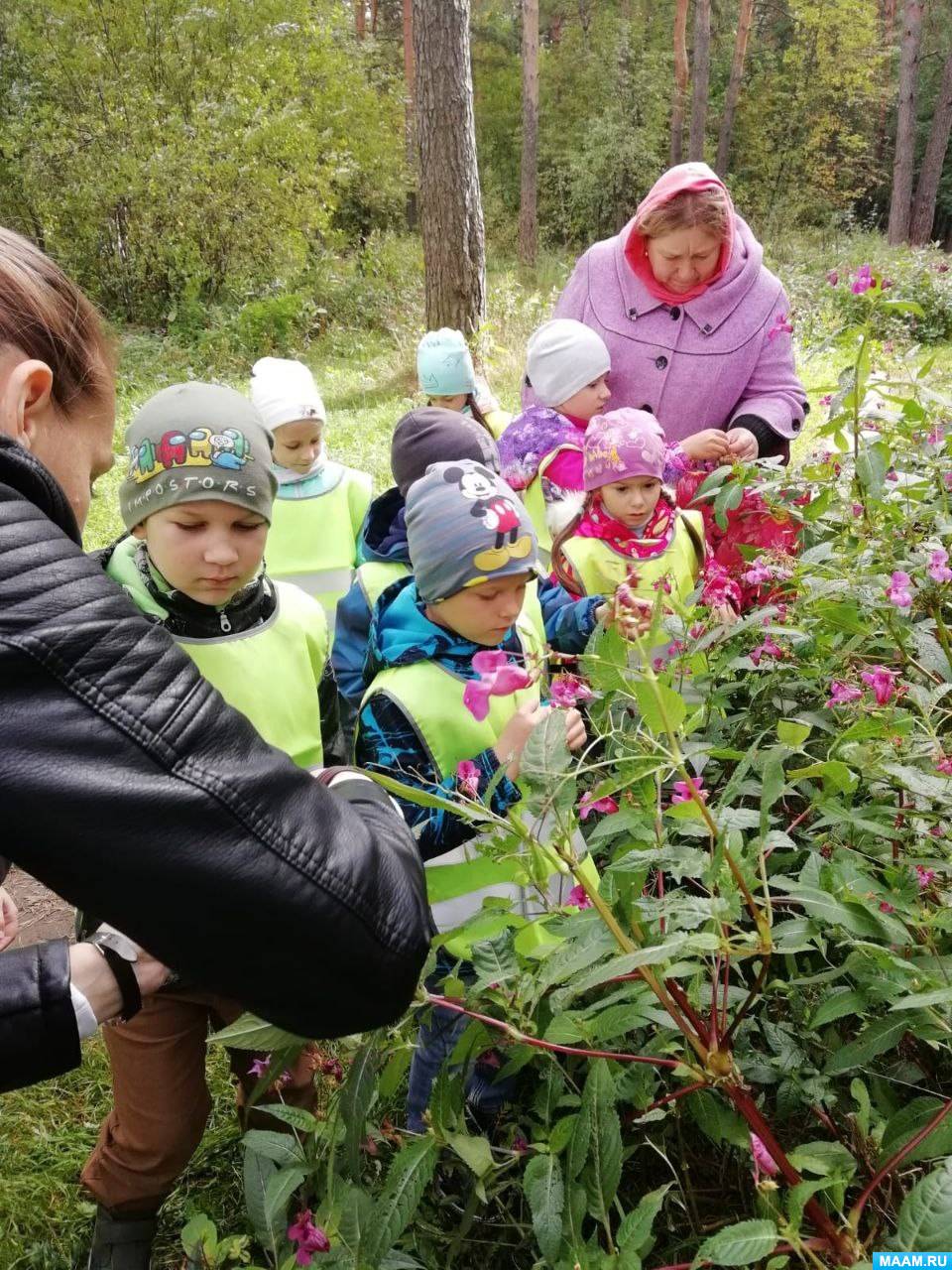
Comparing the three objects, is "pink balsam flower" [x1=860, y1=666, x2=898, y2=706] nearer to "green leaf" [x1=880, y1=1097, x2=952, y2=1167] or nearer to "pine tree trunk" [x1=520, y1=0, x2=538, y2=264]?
"green leaf" [x1=880, y1=1097, x2=952, y2=1167]

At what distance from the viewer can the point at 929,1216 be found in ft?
2.68

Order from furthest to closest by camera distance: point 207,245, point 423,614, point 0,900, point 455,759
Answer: point 207,245 < point 423,614 < point 455,759 < point 0,900

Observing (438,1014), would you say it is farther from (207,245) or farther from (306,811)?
(207,245)

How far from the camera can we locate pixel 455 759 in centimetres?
175

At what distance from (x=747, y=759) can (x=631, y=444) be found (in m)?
1.47

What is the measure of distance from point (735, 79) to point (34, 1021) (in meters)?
27.3

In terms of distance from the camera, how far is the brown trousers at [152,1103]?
168 cm

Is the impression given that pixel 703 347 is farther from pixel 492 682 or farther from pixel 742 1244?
pixel 742 1244

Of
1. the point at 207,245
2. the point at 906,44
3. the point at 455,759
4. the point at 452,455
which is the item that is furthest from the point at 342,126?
the point at 455,759

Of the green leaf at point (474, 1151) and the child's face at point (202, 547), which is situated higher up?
the child's face at point (202, 547)

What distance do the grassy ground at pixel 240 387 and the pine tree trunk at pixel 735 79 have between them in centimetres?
535

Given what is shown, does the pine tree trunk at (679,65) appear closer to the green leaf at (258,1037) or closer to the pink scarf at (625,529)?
the pink scarf at (625,529)

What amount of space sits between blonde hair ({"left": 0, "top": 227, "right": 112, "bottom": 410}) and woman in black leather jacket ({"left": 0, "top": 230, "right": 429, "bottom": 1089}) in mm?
278

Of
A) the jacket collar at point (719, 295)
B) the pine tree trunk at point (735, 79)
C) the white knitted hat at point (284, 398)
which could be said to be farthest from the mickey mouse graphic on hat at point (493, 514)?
the pine tree trunk at point (735, 79)
